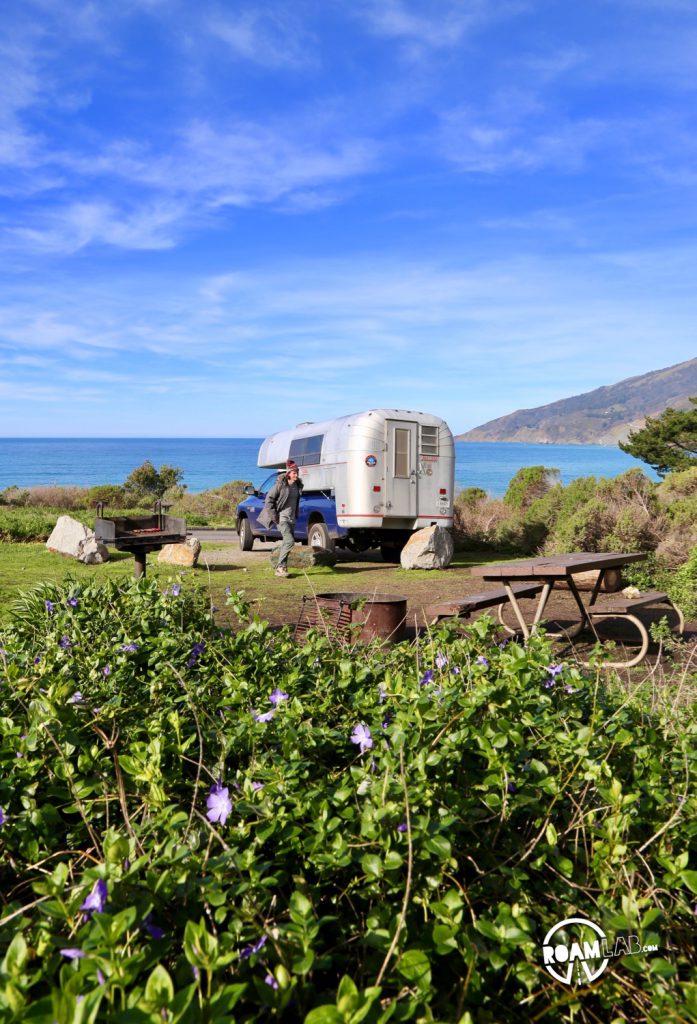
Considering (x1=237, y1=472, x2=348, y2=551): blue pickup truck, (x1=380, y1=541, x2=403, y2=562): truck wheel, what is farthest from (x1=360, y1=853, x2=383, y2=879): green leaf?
(x1=380, y1=541, x2=403, y2=562): truck wheel

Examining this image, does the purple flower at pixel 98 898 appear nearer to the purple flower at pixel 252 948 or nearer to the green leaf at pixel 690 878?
the purple flower at pixel 252 948

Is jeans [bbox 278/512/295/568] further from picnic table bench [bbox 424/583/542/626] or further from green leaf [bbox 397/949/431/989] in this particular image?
green leaf [bbox 397/949/431/989]

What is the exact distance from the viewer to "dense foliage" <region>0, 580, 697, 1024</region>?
131cm

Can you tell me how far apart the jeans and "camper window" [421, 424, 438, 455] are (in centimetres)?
337

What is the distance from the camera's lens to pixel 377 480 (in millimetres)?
14547

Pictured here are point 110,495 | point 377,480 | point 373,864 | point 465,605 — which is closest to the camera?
point 373,864

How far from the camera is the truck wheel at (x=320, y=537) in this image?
1515 cm

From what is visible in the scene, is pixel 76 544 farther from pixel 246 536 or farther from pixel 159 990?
pixel 159 990

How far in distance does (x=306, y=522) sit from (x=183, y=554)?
2847 mm

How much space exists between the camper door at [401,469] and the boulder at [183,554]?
3.66 metres

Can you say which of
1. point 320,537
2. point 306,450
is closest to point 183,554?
point 320,537

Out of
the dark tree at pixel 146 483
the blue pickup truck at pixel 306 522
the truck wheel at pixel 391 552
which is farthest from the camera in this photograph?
the dark tree at pixel 146 483

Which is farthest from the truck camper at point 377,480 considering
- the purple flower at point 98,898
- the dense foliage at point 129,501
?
the purple flower at point 98,898

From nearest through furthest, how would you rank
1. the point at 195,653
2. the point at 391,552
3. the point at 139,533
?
the point at 195,653 < the point at 139,533 < the point at 391,552
